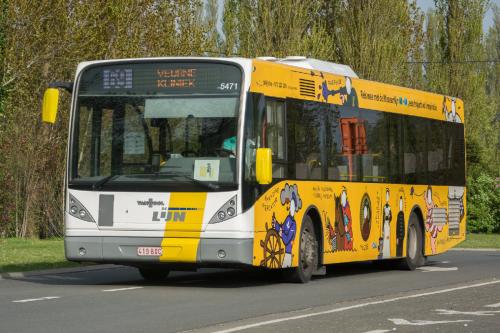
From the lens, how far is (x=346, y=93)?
2141cm

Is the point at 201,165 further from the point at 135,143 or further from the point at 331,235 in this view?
the point at 331,235

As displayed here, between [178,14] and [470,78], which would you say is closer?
[178,14]

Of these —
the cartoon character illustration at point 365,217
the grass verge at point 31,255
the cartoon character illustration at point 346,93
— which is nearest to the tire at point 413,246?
the cartoon character illustration at point 365,217

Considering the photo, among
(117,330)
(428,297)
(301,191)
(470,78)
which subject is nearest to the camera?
(117,330)

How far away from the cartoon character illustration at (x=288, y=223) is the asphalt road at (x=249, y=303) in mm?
481

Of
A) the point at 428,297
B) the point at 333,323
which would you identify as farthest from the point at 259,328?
the point at 428,297

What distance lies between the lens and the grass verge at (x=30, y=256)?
77.3 ft

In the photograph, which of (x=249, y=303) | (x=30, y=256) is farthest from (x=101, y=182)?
(x=30, y=256)

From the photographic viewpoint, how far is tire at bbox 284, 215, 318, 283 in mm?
19344

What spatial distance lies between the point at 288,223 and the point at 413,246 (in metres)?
5.97

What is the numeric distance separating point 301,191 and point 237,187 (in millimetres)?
1842

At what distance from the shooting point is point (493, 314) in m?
14.3

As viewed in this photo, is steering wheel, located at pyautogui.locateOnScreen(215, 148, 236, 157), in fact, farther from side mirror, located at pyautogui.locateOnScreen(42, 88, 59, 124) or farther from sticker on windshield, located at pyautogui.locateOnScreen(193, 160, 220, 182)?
side mirror, located at pyautogui.locateOnScreen(42, 88, 59, 124)

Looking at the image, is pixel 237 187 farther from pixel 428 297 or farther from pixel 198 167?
pixel 428 297
